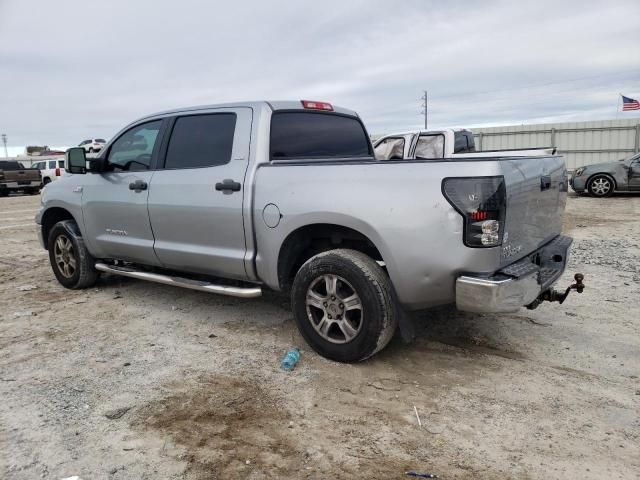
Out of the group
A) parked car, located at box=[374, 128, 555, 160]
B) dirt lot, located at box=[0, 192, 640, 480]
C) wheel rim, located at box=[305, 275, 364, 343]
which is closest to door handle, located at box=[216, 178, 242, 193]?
wheel rim, located at box=[305, 275, 364, 343]

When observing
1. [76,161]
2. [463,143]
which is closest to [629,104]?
[463,143]

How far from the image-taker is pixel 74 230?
17.7 ft

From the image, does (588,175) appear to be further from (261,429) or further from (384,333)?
(261,429)

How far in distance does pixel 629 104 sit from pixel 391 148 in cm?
1589

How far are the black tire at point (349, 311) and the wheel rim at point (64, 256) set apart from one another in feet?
10.5

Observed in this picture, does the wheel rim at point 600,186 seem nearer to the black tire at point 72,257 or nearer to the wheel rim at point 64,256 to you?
the black tire at point 72,257

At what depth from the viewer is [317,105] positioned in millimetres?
4465

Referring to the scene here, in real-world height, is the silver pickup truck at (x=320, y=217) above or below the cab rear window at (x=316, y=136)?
below

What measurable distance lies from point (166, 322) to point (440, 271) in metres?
2.60

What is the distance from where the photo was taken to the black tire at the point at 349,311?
10.4ft

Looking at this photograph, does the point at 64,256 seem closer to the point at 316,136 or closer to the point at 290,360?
the point at 316,136

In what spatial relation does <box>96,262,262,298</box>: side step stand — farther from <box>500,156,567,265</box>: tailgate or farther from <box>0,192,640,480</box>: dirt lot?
<box>500,156,567,265</box>: tailgate

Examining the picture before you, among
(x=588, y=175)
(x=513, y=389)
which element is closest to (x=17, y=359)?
(x=513, y=389)

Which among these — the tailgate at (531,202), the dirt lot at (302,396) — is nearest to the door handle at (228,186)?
the dirt lot at (302,396)
